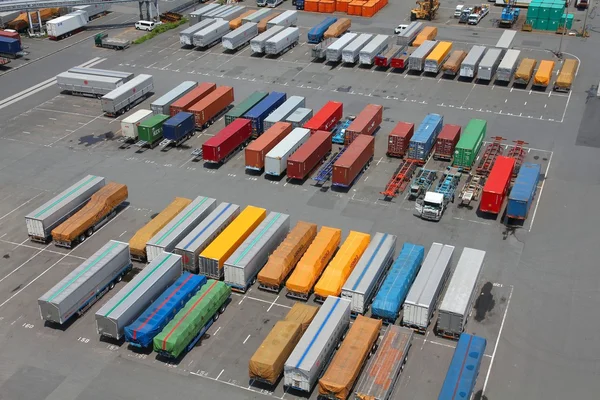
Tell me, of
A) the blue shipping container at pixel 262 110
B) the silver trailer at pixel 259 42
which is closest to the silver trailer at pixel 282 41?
the silver trailer at pixel 259 42

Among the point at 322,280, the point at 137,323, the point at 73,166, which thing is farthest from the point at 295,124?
the point at 137,323

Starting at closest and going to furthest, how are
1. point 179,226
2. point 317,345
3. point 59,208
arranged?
1. point 317,345
2. point 179,226
3. point 59,208

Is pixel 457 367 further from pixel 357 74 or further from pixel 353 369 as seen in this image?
pixel 357 74

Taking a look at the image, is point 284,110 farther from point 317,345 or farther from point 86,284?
point 317,345

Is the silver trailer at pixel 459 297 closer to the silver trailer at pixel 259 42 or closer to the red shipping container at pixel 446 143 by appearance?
the red shipping container at pixel 446 143

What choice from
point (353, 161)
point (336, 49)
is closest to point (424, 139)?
point (353, 161)

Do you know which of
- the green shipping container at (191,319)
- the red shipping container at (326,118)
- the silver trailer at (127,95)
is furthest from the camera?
the silver trailer at (127,95)
